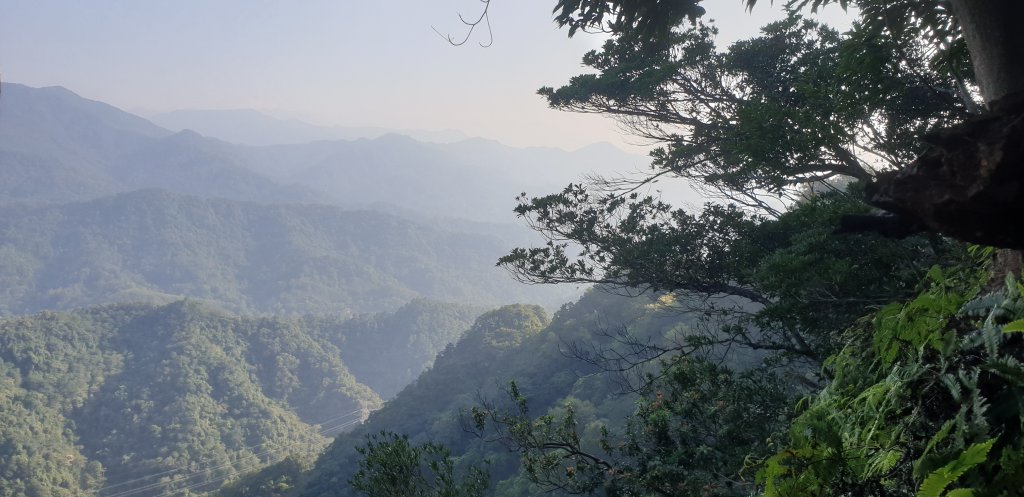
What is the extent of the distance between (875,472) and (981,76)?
7.36 ft

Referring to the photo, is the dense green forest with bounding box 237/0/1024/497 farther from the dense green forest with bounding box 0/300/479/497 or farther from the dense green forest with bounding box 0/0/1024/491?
the dense green forest with bounding box 0/300/479/497

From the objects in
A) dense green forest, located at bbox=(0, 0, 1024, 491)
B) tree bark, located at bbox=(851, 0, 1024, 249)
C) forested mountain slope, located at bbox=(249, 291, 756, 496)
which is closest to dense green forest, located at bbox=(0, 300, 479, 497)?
forested mountain slope, located at bbox=(249, 291, 756, 496)

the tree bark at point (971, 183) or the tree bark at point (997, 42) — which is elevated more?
the tree bark at point (997, 42)

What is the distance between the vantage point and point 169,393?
298 ft

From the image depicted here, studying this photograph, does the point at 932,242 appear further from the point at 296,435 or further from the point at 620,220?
the point at 296,435

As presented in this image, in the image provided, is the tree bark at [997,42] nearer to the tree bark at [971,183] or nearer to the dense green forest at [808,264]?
the dense green forest at [808,264]

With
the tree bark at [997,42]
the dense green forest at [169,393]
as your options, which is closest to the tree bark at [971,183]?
the tree bark at [997,42]

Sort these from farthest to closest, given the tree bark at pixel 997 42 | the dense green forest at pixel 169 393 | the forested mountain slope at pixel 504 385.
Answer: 1. the dense green forest at pixel 169 393
2. the forested mountain slope at pixel 504 385
3. the tree bark at pixel 997 42

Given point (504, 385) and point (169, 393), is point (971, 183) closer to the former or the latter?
point (504, 385)

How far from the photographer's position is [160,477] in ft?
233

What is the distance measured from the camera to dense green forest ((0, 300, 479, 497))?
70000 mm

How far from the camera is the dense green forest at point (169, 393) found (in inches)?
2756

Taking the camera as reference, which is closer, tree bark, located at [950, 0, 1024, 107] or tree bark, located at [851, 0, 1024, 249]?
tree bark, located at [851, 0, 1024, 249]

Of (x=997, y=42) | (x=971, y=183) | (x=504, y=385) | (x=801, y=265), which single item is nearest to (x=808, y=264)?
(x=801, y=265)
